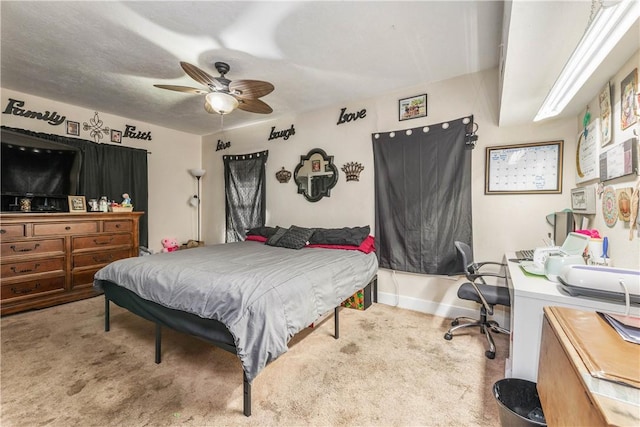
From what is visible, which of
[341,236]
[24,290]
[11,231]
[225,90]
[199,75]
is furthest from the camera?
[341,236]

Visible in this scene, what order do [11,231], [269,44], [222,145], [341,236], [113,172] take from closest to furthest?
[269,44] → [11,231] → [341,236] → [113,172] → [222,145]

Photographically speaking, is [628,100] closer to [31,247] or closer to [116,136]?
[31,247]

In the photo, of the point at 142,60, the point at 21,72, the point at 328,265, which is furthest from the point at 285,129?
the point at 21,72

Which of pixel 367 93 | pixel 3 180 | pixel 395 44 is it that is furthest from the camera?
pixel 367 93

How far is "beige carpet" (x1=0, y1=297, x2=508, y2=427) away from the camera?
1.52 meters

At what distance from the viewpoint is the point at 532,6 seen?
1111 millimetres

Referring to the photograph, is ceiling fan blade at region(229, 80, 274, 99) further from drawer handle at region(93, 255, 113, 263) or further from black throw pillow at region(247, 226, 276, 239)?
drawer handle at region(93, 255, 113, 263)

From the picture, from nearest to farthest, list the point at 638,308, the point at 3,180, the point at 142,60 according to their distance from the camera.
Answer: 1. the point at 638,308
2. the point at 142,60
3. the point at 3,180

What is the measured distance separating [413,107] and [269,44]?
5.63ft

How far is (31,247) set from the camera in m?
2.94

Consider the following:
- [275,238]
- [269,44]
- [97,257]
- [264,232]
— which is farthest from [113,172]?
[269,44]

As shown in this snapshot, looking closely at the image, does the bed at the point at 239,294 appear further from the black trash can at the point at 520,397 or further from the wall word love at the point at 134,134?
the wall word love at the point at 134,134

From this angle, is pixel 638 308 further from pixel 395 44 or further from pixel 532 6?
pixel 395 44

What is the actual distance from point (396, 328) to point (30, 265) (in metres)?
3.96
